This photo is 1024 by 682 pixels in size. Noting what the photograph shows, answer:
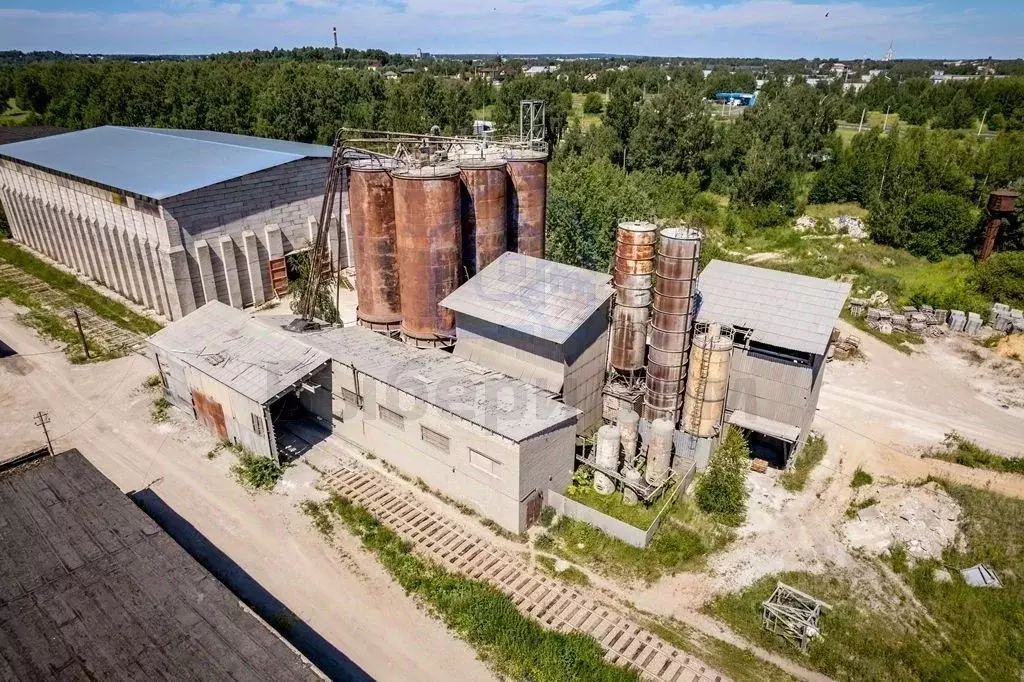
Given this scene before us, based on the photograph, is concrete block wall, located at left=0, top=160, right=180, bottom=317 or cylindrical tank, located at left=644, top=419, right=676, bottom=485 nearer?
cylindrical tank, located at left=644, top=419, right=676, bottom=485

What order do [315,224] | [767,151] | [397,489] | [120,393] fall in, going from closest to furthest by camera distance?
[397,489] → [120,393] → [315,224] → [767,151]

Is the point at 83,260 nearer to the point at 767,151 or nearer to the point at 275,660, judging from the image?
the point at 275,660

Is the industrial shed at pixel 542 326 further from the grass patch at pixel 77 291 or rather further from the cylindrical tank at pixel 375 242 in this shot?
the grass patch at pixel 77 291

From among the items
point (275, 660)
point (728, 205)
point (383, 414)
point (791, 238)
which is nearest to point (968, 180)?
point (791, 238)

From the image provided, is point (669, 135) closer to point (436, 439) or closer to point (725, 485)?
point (725, 485)

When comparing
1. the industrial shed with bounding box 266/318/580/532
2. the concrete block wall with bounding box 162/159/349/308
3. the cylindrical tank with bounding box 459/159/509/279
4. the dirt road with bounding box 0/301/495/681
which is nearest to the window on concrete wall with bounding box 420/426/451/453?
the industrial shed with bounding box 266/318/580/532

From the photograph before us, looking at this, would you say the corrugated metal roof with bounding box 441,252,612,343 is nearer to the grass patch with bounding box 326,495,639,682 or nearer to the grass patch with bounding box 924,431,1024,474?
the grass patch with bounding box 326,495,639,682

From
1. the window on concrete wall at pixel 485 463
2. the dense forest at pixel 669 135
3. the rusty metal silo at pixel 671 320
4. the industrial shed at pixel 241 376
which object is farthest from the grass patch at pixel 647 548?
the dense forest at pixel 669 135
